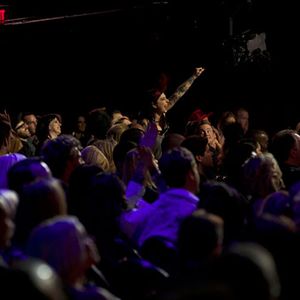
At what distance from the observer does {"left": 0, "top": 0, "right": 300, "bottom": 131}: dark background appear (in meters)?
16.0

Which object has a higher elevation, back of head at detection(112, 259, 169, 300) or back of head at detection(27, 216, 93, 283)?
back of head at detection(27, 216, 93, 283)

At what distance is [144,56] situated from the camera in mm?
17969

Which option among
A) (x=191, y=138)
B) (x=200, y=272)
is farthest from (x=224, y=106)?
(x=200, y=272)

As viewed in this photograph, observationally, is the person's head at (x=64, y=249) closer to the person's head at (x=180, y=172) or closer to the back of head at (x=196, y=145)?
the person's head at (x=180, y=172)

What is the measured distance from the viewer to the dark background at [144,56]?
15977mm

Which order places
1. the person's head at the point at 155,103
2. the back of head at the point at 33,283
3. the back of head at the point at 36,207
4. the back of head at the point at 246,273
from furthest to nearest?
the person's head at the point at 155,103 < the back of head at the point at 36,207 < the back of head at the point at 246,273 < the back of head at the point at 33,283

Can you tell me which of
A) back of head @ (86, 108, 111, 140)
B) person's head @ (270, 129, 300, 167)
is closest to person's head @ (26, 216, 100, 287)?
person's head @ (270, 129, 300, 167)

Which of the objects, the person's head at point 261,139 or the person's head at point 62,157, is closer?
the person's head at point 62,157

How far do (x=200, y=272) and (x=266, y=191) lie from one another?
3.58 m

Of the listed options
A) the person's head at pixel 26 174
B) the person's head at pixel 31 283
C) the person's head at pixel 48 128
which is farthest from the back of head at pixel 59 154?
the person's head at pixel 48 128

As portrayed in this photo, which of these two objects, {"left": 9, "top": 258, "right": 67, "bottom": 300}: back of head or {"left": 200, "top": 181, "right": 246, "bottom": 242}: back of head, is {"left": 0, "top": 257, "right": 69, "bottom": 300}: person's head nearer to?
{"left": 9, "top": 258, "right": 67, "bottom": 300}: back of head

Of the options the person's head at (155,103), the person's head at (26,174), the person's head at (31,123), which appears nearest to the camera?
the person's head at (26,174)

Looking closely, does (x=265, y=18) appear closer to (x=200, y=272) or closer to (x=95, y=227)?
(x=95, y=227)

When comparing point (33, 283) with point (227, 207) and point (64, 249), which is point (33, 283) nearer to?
point (64, 249)
